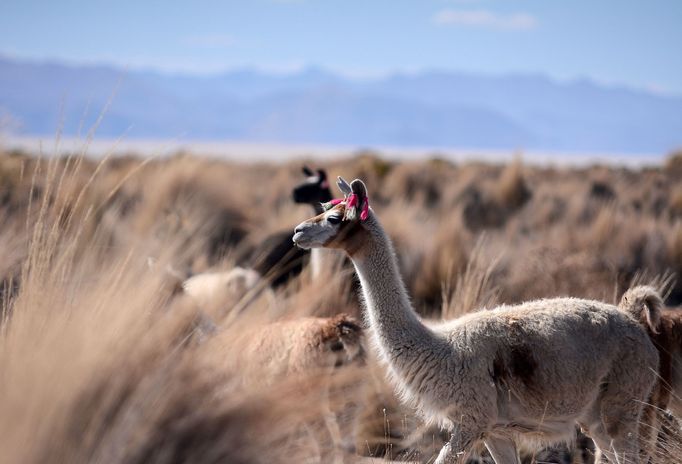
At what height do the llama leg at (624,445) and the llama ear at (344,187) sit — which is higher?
the llama ear at (344,187)

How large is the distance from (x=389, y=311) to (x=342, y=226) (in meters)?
0.50

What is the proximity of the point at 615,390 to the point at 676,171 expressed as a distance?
28.7 metres

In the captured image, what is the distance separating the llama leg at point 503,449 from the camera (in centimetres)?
423

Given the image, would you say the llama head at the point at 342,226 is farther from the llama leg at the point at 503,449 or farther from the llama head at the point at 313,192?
the llama head at the point at 313,192

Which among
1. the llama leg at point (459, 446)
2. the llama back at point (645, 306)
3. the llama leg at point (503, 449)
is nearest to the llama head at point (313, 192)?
the llama back at point (645, 306)

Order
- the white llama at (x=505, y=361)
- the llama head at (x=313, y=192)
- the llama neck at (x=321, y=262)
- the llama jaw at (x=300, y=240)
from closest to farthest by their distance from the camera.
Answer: the white llama at (x=505, y=361) → the llama jaw at (x=300, y=240) → the llama neck at (x=321, y=262) → the llama head at (x=313, y=192)

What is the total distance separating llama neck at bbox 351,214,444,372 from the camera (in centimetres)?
412

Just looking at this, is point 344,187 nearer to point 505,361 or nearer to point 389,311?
point 389,311

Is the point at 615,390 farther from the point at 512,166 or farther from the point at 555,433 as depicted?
the point at 512,166

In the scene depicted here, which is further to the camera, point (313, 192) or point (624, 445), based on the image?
point (313, 192)

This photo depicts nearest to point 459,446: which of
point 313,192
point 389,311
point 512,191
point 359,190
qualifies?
point 389,311

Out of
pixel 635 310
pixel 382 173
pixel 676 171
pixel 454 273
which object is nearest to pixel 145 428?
pixel 635 310

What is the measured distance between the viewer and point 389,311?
4180mm

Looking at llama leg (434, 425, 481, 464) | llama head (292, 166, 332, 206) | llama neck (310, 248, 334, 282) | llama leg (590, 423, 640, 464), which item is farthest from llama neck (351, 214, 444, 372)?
llama head (292, 166, 332, 206)
